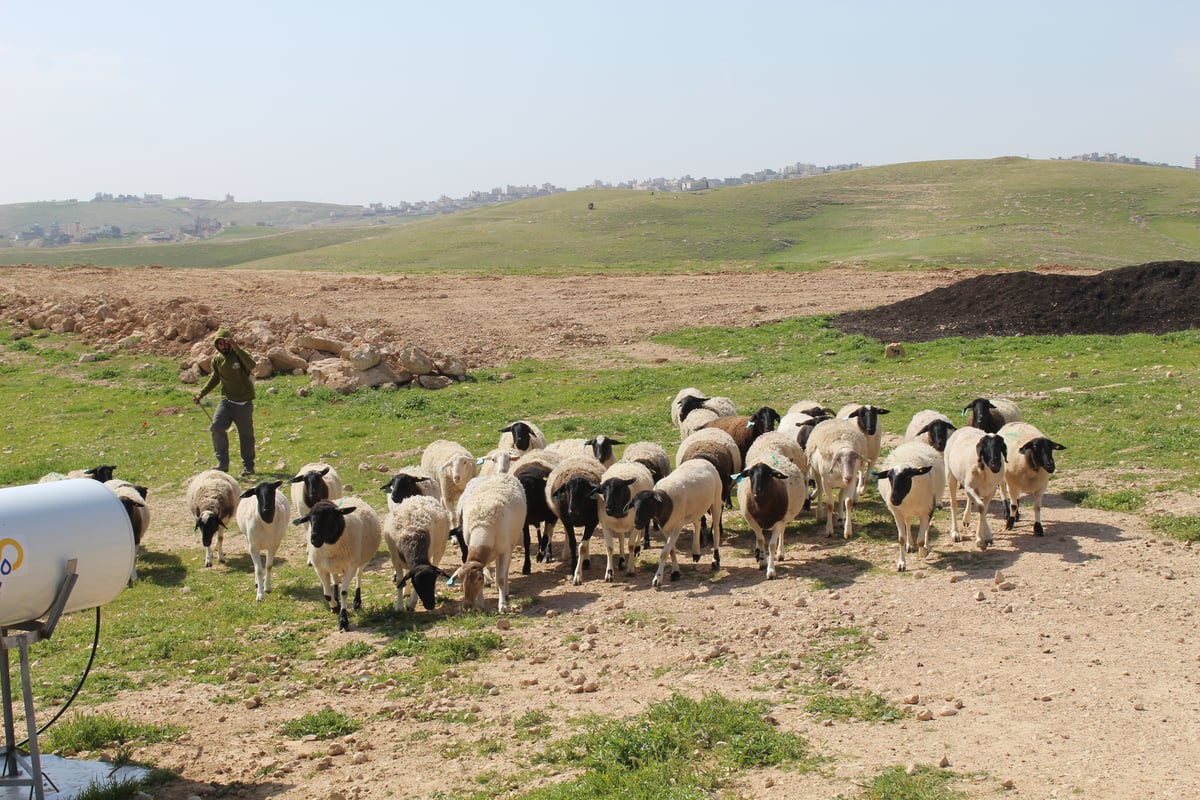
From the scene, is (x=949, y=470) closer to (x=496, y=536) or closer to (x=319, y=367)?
(x=496, y=536)

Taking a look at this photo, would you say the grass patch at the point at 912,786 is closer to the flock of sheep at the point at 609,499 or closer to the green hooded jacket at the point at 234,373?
the flock of sheep at the point at 609,499

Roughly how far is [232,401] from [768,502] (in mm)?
10510

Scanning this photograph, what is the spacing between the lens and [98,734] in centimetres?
828

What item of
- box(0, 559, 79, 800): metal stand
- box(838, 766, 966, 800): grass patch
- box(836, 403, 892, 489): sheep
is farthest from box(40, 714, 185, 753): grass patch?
box(836, 403, 892, 489): sheep

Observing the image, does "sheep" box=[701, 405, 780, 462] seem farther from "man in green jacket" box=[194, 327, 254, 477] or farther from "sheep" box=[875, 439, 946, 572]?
"man in green jacket" box=[194, 327, 254, 477]

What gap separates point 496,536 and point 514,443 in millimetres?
4536

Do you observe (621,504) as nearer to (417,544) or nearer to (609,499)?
(609,499)

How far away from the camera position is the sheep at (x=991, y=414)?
50.1 ft

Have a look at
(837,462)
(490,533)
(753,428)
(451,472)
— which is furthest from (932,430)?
(451,472)

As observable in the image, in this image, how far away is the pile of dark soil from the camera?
2694 cm

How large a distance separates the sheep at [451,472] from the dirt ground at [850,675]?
230 cm

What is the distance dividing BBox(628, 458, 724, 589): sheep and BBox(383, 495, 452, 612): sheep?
241cm

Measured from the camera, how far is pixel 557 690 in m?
9.05

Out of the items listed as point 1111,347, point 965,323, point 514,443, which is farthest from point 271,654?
point 965,323
